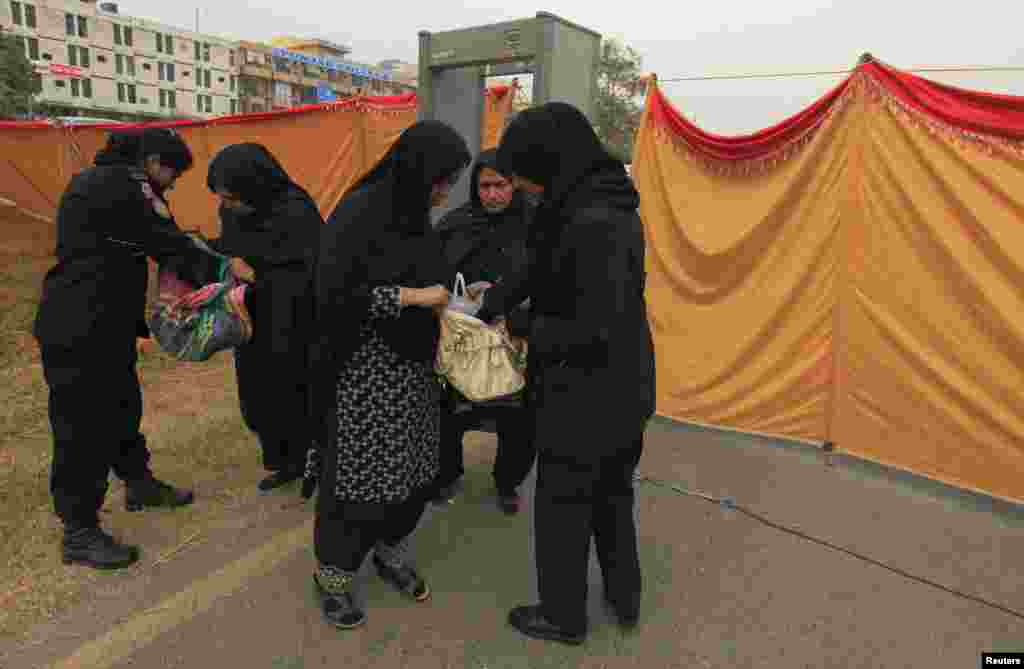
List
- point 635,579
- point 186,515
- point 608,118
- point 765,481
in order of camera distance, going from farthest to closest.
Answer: point 608,118 → point 765,481 → point 186,515 → point 635,579

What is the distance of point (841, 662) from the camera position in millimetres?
2152

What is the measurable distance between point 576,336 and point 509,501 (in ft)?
4.94

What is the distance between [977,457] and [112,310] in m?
3.87

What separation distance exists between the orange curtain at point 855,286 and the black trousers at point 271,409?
2.32 metres

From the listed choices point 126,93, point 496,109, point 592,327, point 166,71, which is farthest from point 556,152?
point 166,71

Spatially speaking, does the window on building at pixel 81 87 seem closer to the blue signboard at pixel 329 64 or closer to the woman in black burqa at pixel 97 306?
the blue signboard at pixel 329 64

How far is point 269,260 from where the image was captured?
297cm

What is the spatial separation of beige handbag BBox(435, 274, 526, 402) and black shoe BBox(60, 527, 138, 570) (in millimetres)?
1501

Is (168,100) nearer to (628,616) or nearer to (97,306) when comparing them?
(97,306)

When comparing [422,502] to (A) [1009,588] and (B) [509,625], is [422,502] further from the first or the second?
(A) [1009,588]

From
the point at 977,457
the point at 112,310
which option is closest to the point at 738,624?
the point at 977,457

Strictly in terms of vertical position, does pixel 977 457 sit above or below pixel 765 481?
above

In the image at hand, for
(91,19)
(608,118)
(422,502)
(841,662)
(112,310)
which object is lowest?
(841,662)

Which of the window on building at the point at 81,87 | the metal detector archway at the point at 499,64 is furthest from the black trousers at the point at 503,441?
the window on building at the point at 81,87
